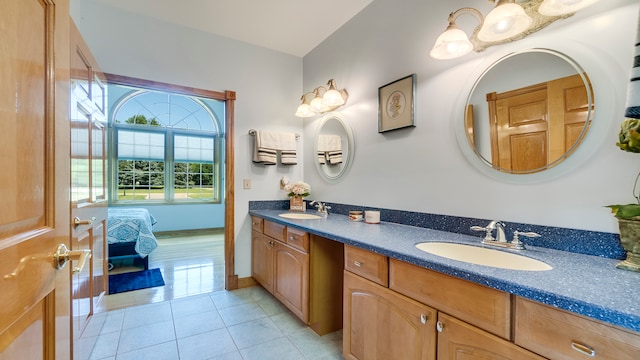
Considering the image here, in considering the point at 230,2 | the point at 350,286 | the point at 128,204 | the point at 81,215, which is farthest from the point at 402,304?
the point at 128,204

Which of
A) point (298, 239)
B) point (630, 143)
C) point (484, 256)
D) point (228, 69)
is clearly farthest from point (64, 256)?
point (228, 69)

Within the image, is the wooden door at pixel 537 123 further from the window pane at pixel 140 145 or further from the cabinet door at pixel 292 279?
the window pane at pixel 140 145

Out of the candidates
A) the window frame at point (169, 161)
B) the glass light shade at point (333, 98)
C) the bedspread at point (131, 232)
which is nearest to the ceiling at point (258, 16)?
the glass light shade at point (333, 98)

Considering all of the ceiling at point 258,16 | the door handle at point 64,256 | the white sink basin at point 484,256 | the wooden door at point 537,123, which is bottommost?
the white sink basin at point 484,256

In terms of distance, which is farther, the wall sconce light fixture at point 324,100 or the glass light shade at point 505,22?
the wall sconce light fixture at point 324,100

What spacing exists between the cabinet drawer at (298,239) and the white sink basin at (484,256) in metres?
0.84

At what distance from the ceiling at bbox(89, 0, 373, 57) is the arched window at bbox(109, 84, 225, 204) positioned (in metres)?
2.57

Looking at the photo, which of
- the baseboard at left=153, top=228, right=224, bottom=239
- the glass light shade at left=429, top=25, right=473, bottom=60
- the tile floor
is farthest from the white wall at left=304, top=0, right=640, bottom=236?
the baseboard at left=153, top=228, right=224, bottom=239

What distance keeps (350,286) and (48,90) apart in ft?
4.92

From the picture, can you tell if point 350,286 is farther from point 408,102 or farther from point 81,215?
point 81,215

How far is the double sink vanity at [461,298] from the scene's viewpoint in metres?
0.74

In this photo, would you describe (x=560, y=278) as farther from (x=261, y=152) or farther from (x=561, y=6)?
(x=261, y=152)

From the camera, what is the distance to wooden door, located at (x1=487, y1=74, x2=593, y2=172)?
3.98 ft

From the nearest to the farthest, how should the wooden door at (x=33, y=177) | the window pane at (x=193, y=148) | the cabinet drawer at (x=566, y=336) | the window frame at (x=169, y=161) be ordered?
the wooden door at (x=33, y=177), the cabinet drawer at (x=566, y=336), the window frame at (x=169, y=161), the window pane at (x=193, y=148)
